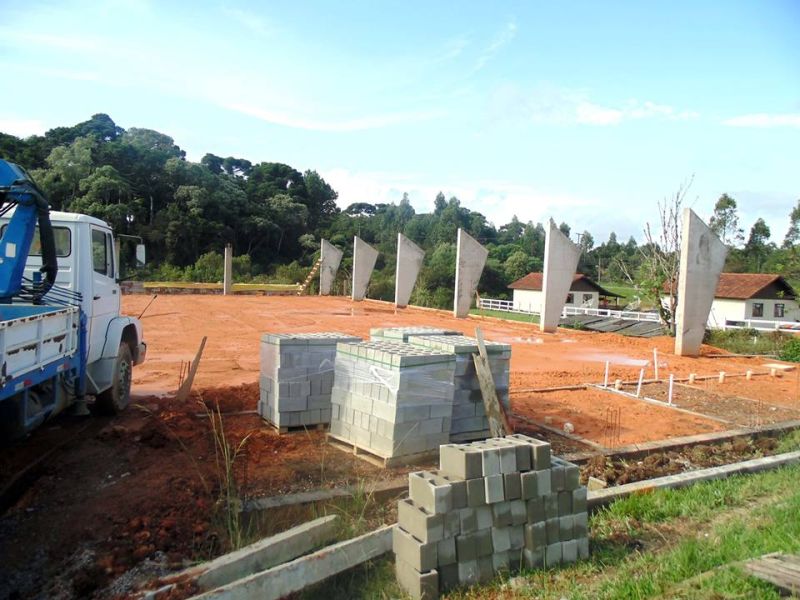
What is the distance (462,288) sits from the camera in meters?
26.3

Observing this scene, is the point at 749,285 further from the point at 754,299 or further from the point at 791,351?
the point at 791,351

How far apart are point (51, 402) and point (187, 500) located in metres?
1.89

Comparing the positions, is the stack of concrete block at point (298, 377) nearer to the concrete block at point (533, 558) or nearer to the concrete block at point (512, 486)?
the concrete block at point (512, 486)

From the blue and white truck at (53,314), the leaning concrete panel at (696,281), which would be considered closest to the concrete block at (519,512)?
the blue and white truck at (53,314)

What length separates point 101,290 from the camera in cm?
683

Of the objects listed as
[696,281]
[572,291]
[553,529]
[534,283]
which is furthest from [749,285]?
[553,529]

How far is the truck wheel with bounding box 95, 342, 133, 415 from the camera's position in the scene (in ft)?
23.1

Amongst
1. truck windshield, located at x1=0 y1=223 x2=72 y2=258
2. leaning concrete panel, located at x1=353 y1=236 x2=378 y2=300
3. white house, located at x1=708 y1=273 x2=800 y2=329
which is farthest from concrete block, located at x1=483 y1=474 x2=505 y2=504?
white house, located at x1=708 y1=273 x2=800 y2=329

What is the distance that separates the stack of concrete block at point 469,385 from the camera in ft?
20.7

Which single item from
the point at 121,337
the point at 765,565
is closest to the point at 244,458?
the point at 121,337

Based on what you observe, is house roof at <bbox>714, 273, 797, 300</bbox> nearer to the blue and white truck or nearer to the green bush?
the green bush

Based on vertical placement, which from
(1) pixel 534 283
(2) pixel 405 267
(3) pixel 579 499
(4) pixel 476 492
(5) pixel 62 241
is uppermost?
(2) pixel 405 267

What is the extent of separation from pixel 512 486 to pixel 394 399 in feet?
5.98

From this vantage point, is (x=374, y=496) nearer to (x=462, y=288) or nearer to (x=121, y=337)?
(x=121, y=337)
